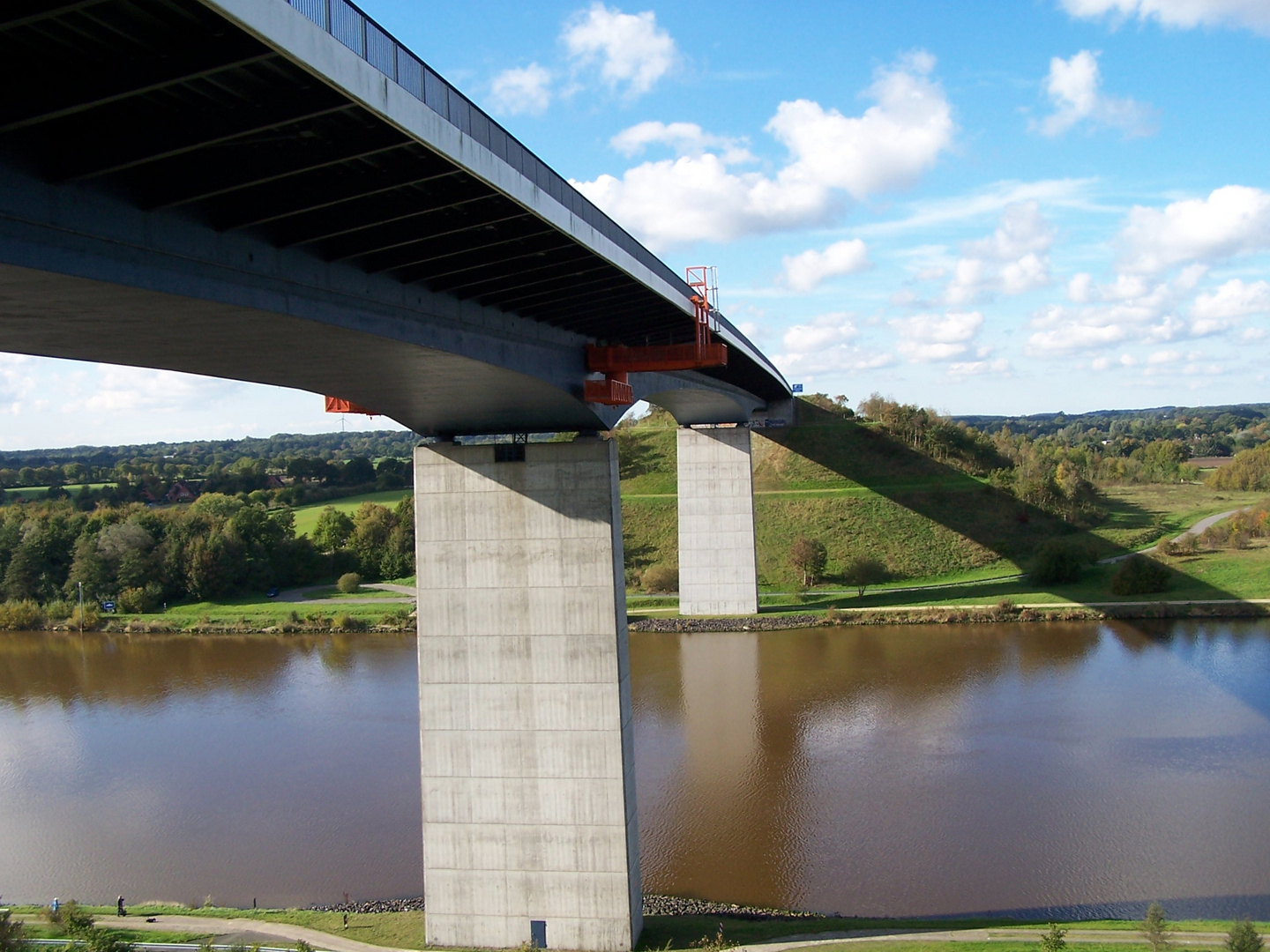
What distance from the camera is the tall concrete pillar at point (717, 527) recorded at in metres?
36.4

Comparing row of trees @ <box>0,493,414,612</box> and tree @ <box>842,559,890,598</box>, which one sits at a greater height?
row of trees @ <box>0,493,414,612</box>

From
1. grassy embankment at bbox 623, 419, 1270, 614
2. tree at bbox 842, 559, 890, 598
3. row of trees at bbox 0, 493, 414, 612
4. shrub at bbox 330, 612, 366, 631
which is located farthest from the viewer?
row of trees at bbox 0, 493, 414, 612

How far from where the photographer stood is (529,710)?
1449 cm

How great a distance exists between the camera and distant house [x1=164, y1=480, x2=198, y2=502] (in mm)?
68312

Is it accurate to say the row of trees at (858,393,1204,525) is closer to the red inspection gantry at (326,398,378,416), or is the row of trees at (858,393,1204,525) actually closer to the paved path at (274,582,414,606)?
the paved path at (274,582,414,606)

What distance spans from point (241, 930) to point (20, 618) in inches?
1421

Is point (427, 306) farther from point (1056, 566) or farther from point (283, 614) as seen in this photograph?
point (283, 614)

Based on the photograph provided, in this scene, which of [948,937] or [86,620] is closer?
[948,937]

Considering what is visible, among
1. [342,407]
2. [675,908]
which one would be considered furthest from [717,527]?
[342,407]

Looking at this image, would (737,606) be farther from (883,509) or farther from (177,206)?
(177,206)

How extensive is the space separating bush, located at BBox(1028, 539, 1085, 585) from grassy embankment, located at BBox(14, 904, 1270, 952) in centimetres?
2607

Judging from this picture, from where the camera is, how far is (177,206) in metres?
6.85

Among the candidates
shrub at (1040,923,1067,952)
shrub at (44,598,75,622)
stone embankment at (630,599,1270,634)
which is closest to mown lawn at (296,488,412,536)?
shrub at (44,598,75,622)

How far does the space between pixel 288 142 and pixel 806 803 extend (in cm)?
1543
